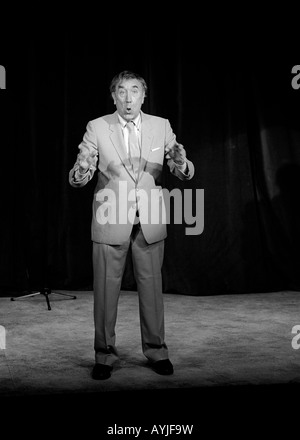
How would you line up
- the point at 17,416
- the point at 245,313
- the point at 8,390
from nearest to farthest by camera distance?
the point at 17,416, the point at 8,390, the point at 245,313

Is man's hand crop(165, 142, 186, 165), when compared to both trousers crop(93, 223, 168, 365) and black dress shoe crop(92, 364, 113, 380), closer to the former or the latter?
trousers crop(93, 223, 168, 365)

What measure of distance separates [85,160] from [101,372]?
1.06 meters

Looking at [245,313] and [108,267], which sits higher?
[108,267]

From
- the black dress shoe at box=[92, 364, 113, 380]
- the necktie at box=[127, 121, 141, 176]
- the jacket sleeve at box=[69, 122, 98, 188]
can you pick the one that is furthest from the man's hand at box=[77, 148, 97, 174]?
the black dress shoe at box=[92, 364, 113, 380]

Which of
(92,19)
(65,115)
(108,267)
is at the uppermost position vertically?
(92,19)

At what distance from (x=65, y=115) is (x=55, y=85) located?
0.28 meters

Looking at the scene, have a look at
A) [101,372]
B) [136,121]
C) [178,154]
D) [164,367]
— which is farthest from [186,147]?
[101,372]

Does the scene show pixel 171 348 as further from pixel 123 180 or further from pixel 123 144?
pixel 123 144

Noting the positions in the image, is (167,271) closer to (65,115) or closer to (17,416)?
(65,115)

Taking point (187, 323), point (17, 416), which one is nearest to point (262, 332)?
point (187, 323)

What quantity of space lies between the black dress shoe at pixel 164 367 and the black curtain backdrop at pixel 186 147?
8.14 ft

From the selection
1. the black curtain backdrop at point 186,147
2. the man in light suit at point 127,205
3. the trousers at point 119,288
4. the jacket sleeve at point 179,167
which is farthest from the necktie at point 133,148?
the black curtain backdrop at point 186,147

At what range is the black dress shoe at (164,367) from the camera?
3309 mm

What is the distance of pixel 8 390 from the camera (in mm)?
3080
